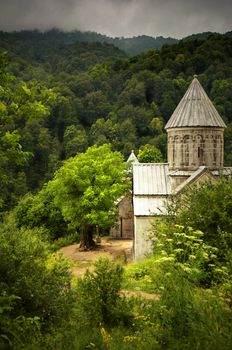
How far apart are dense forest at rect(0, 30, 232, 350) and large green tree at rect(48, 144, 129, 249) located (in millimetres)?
72

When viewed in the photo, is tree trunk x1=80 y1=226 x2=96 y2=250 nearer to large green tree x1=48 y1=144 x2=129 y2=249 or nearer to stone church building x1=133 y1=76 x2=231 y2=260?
large green tree x1=48 y1=144 x2=129 y2=249

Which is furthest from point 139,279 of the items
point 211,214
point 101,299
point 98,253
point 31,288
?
point 98,253

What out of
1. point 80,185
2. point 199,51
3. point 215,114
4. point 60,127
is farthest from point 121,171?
→ point 199,51

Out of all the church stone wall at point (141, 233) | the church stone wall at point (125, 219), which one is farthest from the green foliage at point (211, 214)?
the church stone wall at point (125, 219)

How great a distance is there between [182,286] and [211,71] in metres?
74.1

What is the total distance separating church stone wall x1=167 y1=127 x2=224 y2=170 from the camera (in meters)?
23.8

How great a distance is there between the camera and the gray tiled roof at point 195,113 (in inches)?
933

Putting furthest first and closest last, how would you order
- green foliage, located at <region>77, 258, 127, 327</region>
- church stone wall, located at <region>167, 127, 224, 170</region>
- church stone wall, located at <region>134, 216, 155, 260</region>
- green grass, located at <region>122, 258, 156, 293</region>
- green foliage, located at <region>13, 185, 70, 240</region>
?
1. green foliage, located at <region>13, 185, 70, 240</region>
2. church stone wall, located at <region>167, 127, 224, 170</region>
3. church stone wall, located at <region>134, 216, 155, 260</region>
4. green grass, located at <region>122, 258, 156, 293</region>
5. green foliage, located at <region>77, 258, 127, 327</region>

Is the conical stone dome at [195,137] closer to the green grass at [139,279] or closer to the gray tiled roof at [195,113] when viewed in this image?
the gray tiled roof at [195,113]

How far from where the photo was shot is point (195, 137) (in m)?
23.8

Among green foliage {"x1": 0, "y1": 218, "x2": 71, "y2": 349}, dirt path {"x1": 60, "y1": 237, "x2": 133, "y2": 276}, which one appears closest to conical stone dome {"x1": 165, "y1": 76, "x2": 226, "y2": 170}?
dirt path {"x1": 60, "y1": 237, "x2": 133, "y2": 276}

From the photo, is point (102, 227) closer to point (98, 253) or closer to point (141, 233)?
point (98, 253)

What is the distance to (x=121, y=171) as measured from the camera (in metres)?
26.5

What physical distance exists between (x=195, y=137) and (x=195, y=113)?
50.9 inches
